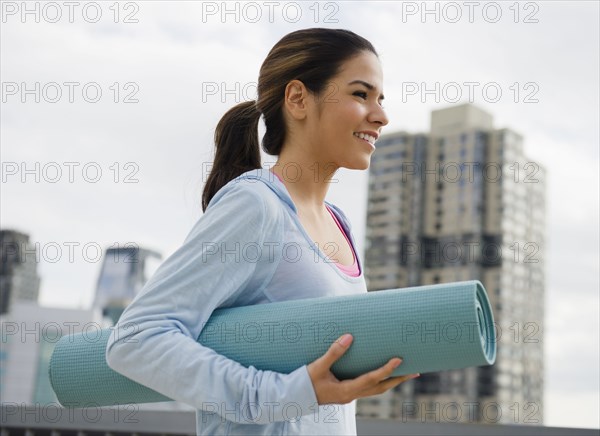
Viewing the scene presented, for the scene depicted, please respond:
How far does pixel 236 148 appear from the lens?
113 cm

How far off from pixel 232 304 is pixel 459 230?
3133cm

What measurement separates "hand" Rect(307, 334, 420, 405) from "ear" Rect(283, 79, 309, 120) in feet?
1.15

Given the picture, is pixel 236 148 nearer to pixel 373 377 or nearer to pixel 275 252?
pixel 275 252

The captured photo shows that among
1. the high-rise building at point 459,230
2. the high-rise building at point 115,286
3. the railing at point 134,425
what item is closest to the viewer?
the railing at point 134,425

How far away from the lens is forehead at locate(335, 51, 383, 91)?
0.99m

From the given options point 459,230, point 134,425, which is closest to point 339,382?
point 134,425

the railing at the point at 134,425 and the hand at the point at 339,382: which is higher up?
the hand at the point at 339,382

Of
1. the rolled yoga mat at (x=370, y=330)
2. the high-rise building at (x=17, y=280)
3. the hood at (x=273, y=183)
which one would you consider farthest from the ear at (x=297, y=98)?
the high-rise building at (x=17, y=280)

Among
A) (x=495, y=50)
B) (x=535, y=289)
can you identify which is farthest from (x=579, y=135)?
(x=495, y=50)

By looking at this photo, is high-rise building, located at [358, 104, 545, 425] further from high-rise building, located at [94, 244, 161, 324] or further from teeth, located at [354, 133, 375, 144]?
teeth, located at [354, 133, 375, 144]

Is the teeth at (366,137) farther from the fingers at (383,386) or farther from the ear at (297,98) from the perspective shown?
the fingers at (383,386)

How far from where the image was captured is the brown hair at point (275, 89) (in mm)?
1009

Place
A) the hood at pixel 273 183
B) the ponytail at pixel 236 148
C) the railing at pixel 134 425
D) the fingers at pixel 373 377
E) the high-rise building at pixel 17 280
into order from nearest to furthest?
the fingers at pixel 373 377
the hood at pixel 273 183
the ponytail at pixel 236 148
the railing at pixel 134 425
the high-rise building at pixel 17 280

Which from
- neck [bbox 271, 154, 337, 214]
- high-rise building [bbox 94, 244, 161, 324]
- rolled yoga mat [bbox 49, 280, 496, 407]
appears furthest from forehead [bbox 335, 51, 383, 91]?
high-rise building [bbox 94, 244, 161, 324]
